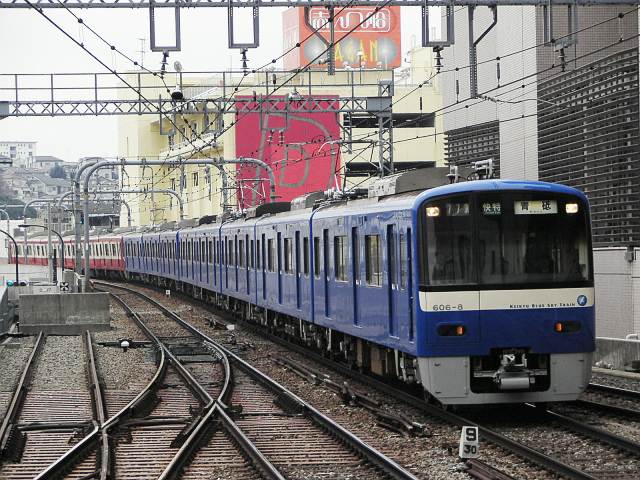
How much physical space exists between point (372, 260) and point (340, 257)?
88.1 inches

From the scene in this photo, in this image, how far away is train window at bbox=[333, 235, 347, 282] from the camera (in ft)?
54.5

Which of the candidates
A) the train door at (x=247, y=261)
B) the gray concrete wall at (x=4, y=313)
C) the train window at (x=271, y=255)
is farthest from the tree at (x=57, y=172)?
the train window at (x=271, y=255)

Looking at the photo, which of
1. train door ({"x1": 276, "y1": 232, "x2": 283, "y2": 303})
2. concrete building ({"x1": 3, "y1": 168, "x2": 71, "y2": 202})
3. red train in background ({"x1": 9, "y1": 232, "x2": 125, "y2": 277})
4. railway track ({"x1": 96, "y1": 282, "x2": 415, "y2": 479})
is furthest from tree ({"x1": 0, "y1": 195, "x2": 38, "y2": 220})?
railway track ({"x1": 96, "y1": 282, "x2": 415, "y2": 479})

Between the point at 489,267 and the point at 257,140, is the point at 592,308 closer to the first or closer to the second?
the point at 489,267

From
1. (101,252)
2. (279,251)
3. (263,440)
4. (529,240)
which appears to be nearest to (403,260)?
(529,240)

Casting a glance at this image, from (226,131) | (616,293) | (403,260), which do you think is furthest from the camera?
(226,131)

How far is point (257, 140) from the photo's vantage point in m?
59.1

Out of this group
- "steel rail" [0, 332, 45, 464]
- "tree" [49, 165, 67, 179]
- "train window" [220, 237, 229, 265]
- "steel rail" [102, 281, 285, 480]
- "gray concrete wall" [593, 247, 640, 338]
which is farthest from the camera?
"tree" [49, 165, 67, 179]

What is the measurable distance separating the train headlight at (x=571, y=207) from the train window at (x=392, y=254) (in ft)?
6.48

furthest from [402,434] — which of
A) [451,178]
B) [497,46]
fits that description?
[497,46]

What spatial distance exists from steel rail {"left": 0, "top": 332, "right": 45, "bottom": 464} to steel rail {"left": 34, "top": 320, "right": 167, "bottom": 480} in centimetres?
64

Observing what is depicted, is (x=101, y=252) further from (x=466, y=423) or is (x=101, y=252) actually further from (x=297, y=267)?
(x=466, y=423)

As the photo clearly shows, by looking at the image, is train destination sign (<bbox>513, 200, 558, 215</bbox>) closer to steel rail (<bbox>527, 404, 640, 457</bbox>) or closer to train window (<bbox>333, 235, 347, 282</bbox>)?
steel rail (<bbox>527, 404, 640, 457</bbox>)

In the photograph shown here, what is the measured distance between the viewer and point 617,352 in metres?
17.7
